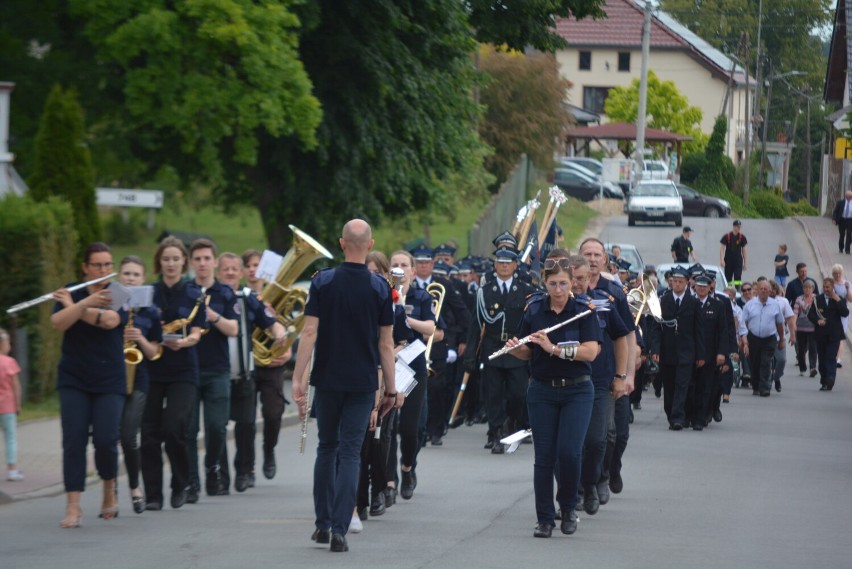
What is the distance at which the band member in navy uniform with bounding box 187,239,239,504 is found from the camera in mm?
10938

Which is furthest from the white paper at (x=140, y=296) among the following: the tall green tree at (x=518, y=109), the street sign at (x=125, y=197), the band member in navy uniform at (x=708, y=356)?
the tall green tree at (x=518, y=109)

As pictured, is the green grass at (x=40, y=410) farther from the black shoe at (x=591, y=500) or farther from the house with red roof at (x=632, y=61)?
the house with red roof at (x=632, y=61)

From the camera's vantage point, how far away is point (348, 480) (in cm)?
872

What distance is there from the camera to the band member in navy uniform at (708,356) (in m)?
18.1

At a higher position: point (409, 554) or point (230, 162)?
point (230, 162)

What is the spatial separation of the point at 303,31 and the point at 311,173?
9.79ft

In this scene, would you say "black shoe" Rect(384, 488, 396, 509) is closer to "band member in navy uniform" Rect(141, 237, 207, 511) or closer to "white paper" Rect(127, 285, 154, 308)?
"band member in navy uniform" Rect(141, 237, 207, 511)

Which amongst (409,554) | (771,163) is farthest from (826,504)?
(771,163)

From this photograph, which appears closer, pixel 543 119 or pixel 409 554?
pixel 409 554

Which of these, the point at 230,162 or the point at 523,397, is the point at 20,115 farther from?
the point at 523,397

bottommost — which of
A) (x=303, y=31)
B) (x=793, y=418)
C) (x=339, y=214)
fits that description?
(x=793, y=418)

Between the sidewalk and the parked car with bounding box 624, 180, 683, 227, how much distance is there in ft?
111

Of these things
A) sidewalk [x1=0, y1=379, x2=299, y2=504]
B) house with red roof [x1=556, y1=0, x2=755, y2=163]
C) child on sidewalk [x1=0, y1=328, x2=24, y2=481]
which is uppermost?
house with red roof [x1=556, y1=0, x2=755, y2=163]

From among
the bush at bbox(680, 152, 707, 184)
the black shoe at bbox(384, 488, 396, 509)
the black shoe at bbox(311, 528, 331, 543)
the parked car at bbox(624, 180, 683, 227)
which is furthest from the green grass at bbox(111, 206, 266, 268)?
the bush at bbox(680, 152, 707, 184)
